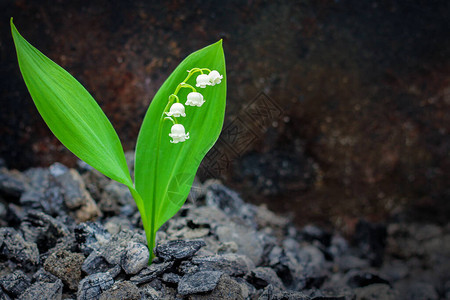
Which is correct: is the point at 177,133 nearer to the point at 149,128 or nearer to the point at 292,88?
the point at 149,128

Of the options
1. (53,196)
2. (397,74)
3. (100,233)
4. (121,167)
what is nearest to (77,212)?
(53,196)

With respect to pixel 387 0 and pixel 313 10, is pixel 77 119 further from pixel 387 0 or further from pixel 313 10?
pixel 387 0

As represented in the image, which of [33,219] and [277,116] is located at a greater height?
[277,116]

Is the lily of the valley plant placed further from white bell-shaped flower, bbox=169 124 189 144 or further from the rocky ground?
the rocky ground

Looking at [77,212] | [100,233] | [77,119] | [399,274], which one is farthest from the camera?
[399,274]

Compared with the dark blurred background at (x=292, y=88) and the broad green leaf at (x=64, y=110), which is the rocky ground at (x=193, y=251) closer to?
the dark blurred background at (x=292, y=88)

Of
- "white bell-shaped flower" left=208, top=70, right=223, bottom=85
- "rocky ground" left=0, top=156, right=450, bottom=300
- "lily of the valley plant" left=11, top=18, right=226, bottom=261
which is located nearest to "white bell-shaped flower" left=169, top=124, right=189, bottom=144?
"lily of the valley plant" left=11, top=18, right=226, bottom=261

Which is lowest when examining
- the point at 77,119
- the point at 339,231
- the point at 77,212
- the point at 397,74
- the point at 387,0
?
the point at 77,212

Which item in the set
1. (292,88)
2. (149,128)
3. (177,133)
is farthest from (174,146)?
(292,88)
